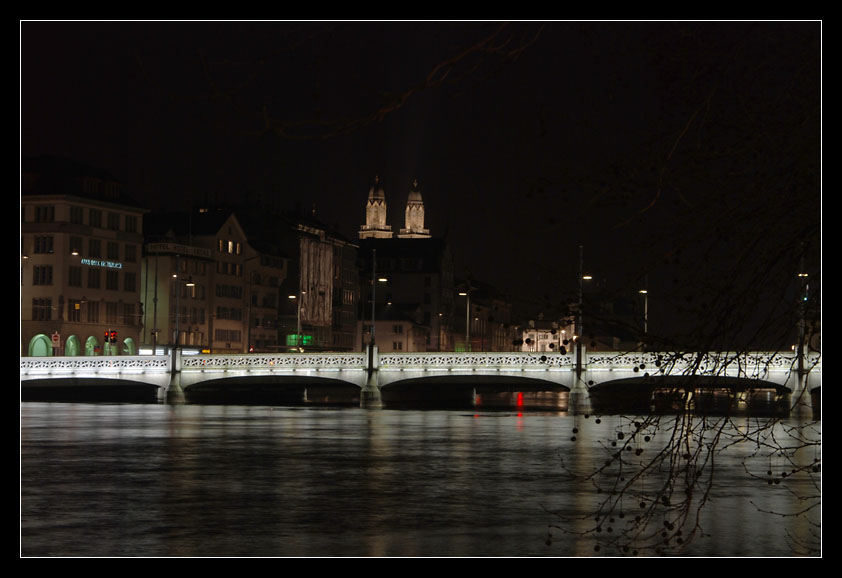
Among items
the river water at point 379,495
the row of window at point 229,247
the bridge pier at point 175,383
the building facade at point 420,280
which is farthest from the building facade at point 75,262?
the building facade at point 420,280

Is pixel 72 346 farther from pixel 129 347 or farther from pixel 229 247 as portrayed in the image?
pixel 229 247

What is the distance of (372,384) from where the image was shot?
295ft

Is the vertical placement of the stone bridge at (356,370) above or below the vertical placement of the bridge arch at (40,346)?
below

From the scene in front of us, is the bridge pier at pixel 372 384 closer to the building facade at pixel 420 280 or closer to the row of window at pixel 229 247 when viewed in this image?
the row of window at pixel 229 247

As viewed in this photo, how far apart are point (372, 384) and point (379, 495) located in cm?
5973

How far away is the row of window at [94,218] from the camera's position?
111938mm

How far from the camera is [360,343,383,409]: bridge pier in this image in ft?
292

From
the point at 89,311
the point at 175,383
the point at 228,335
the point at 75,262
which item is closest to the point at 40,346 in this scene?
the point at 89,311

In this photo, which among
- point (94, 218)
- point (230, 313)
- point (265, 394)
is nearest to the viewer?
point (94, 218)

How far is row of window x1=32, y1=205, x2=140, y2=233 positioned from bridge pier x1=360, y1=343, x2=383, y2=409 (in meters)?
34.2

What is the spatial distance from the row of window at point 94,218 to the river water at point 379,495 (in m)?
55.3

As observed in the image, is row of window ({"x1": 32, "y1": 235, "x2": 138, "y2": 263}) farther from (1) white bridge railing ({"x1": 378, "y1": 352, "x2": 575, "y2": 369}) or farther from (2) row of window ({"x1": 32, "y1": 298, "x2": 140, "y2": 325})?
(1) white bridge railing ({"x1": 378, "y1": 352, "x2": 575, "y2": 369})
